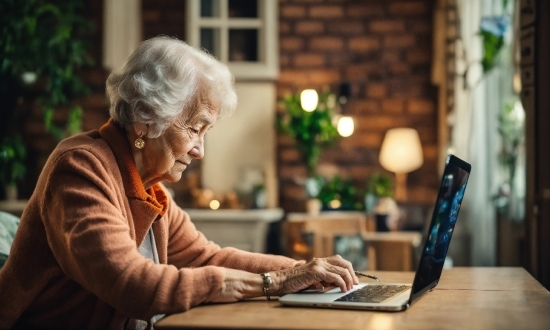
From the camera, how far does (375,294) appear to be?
5.41 feet

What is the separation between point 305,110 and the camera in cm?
546

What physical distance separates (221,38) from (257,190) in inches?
47.0

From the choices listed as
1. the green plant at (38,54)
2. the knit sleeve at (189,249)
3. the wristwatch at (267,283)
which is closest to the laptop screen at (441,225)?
the wristwatch at (267,283)

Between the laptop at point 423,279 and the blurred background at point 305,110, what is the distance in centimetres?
299

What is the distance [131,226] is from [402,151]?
3885mm

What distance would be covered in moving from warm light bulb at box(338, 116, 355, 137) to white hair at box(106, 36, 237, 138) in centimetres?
370

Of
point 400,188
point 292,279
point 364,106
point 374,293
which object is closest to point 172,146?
point 292,279

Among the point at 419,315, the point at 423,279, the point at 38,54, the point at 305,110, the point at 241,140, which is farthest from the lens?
the point at 241,140

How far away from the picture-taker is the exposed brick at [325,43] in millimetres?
5789

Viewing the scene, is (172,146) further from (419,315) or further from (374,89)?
(374,89)

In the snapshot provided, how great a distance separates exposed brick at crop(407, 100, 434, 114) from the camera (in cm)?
571

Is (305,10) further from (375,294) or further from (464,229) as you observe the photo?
(375,294)

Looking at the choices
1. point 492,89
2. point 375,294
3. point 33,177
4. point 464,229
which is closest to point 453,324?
point 375,294

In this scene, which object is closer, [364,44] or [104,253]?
[104,253]
